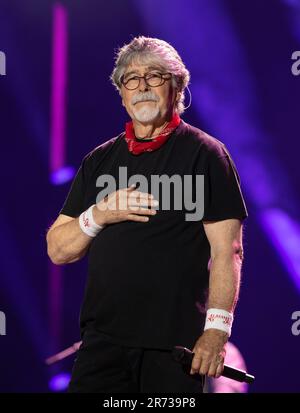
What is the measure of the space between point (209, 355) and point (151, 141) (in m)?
0.76

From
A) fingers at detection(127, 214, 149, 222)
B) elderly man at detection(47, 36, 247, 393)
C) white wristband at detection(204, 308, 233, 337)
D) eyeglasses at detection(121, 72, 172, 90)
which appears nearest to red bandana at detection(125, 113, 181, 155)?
elderly man at detection(47, 36, 247, 393)

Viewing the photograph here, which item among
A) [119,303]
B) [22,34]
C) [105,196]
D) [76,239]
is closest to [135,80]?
[105,196]

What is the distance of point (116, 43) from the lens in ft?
12.6

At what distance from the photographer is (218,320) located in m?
2.11

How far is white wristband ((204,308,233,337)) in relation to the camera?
6.91 ft

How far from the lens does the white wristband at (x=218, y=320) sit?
6.91 ft

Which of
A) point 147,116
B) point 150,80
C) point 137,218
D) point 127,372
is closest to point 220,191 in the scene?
point 137,218

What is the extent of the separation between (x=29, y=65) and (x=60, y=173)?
629 millimetres

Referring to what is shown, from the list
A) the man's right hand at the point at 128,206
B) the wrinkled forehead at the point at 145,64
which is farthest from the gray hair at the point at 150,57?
the man's right hand at the point at 128,206

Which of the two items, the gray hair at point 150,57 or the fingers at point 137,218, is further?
the gray hair at point 150,57

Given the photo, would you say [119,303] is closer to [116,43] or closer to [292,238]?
[292,238]

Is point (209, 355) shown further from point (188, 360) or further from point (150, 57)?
point (150, 57)

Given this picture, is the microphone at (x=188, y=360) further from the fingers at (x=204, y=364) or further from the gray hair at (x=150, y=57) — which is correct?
the gray hair at (x=150, y=57)

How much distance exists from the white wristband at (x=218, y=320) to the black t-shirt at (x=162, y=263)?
0.20 ft
